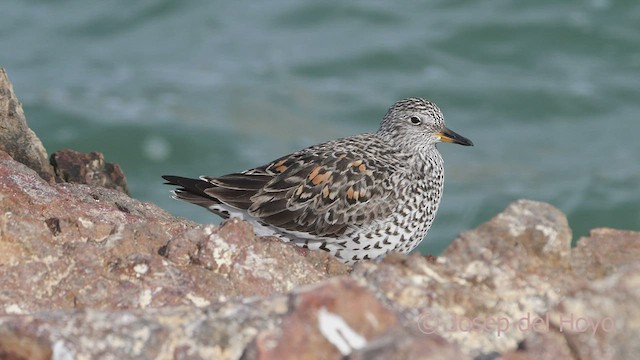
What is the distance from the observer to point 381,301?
506cm

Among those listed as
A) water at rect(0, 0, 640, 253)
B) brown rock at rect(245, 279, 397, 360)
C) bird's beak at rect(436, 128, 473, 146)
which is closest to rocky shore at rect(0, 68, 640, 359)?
brown rock at rect(245, 279, 397, 360)

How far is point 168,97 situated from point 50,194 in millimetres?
17921

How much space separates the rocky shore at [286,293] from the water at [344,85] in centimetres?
1279

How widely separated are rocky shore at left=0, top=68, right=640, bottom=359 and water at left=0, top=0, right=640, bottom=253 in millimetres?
12794

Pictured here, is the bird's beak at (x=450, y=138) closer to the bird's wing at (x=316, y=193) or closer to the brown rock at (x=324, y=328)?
the bird's wing at (x=316, y=193)

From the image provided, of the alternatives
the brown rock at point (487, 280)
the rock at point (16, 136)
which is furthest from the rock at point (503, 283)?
the rock at point (16, 136)

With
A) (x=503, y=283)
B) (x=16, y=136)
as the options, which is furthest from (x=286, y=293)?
(x=16, y=136)

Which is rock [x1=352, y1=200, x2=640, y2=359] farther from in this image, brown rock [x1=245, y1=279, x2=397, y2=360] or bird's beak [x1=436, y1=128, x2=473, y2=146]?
bird's beak [x1=436, y1=128, x2=473, y2=146]

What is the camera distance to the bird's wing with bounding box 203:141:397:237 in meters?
9.28

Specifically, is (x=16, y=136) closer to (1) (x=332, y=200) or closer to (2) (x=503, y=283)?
(1) (x=332, y=200)

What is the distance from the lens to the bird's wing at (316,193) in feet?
30.5

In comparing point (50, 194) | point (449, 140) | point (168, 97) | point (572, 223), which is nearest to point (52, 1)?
point (168, 97)

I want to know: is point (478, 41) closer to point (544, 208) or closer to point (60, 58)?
point (60, 58)

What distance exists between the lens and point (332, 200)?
30.6 feet
